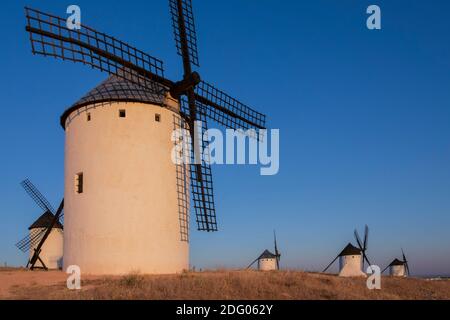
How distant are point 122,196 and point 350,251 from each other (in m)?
34.8

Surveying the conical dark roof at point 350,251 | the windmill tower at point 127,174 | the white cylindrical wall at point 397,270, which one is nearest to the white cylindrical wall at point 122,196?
the windmill tower at point 127,174

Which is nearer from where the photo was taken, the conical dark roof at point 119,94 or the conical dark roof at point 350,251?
the conical dark roof at point 119,94

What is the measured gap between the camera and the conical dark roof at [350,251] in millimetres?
48375

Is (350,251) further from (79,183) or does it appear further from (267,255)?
(79,183)

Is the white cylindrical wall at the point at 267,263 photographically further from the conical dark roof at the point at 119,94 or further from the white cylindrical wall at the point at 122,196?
the conical dark roof at the point at 119,94

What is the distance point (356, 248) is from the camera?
49.1m

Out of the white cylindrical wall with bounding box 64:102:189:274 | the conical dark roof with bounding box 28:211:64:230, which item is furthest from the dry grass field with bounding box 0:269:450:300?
the conical dark roof with bounding box 28:211:64:230

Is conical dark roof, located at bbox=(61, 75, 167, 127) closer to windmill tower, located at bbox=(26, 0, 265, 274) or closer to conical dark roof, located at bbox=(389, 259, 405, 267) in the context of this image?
windmill tower, located at bbox=(26, 0, 265, 274)

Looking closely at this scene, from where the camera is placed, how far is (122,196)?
19.1 metres

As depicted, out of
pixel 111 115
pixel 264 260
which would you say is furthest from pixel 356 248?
pixel 111 115

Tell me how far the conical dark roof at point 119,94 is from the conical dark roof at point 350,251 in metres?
33.8

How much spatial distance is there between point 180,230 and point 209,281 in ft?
17.9

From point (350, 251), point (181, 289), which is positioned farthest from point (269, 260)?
point (181, 289)
